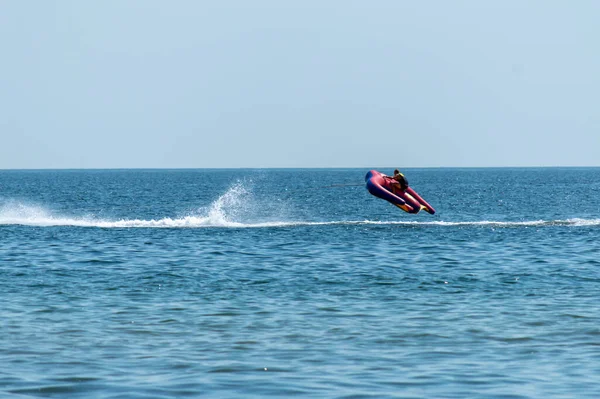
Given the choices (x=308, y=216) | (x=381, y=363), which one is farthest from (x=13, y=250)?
(x=308, y=216)

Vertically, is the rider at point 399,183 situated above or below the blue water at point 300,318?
above

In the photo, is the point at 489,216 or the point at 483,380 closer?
the point at 483,380

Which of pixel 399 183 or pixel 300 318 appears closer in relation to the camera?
pixel 300 318

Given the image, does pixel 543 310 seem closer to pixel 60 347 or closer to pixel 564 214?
pixel 60 347

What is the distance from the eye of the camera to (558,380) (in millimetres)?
14531

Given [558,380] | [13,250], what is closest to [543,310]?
[558,380]

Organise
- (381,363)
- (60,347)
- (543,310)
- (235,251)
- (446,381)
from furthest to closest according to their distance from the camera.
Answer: (235,251) → (543,310) → (60,347) → (381,363) → (446,381)

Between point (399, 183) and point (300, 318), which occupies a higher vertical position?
point (399, 183)

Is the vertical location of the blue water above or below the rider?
below

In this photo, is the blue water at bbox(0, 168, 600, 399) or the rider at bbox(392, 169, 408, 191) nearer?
the blue water at bbox(0, 168, 600, 399)

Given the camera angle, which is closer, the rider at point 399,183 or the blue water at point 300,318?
the blue water at point 300,318

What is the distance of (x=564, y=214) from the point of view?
6512 centimetres

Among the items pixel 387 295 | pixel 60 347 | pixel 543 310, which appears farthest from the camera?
pixel 387 295

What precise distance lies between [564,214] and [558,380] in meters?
52.7
